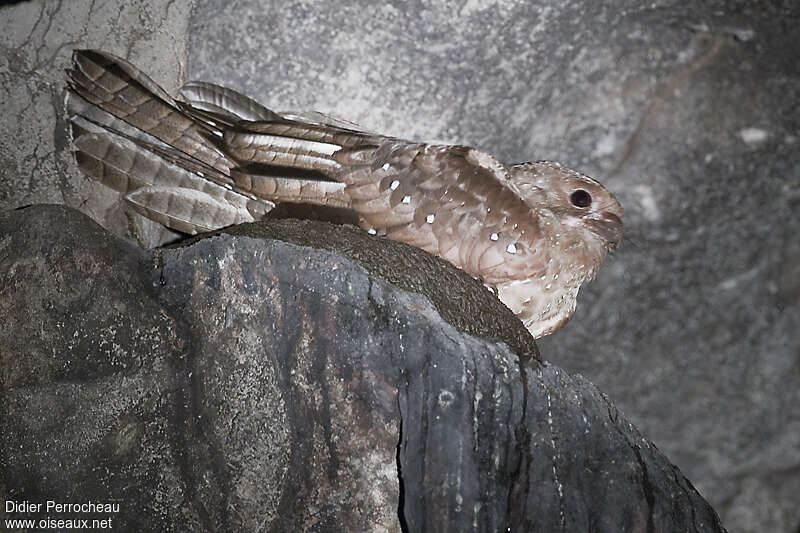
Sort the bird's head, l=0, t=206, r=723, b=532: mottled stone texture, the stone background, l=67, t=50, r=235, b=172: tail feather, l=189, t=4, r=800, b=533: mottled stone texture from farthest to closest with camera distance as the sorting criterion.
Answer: l=189, t=4, r=800, b=533: mottled stone texture, the bird's head, the stone background, l=67, t=50, r=235, b=172: tail feather, l=0, t=206, r=723, b=532: mottled stone texture

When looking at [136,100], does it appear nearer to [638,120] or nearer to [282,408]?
[282,408]

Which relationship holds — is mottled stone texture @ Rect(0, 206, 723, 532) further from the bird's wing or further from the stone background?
the stone background

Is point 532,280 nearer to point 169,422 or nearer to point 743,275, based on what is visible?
point 169,422

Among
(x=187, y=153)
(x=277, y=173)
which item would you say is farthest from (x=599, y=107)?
(x=187, y=153)

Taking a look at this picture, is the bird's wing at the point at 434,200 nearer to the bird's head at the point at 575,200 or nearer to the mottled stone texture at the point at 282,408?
the bird's head at the point at 575,200

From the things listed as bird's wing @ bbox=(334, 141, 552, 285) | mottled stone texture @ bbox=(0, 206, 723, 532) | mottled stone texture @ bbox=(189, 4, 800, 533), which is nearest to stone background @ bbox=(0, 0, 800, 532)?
mottled stone texture @ bbox=(189, 4, 800, 533)

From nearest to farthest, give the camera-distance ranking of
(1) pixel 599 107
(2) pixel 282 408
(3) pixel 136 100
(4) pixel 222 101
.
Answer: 1. (2) pixel 282 408
2. (3) pixel 136 100
3. (4) pixel 222 101
4. (1) pixel 599 107

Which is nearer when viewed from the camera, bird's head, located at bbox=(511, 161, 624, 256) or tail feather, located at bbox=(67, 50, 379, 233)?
tail feather, located at bbox=(67, 50, 379, 233)
